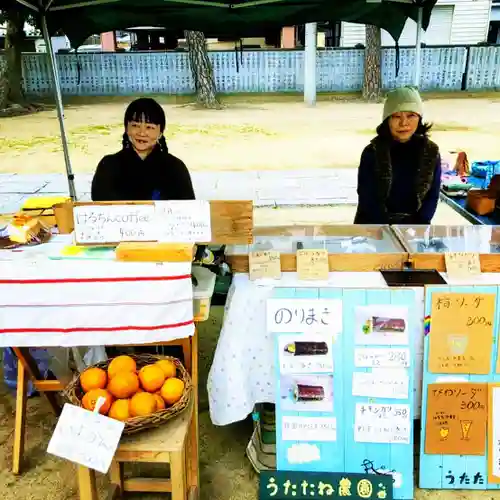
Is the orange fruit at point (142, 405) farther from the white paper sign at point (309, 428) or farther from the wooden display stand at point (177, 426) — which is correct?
the white paper sign at point (309, 428)

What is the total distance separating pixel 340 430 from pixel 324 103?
15.9 m

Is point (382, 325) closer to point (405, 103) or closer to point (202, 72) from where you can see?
point (405, 103)

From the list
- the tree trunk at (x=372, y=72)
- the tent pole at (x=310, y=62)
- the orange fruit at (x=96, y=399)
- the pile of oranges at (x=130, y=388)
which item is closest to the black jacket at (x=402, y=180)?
the pile of oranges at (x=130, y=388)

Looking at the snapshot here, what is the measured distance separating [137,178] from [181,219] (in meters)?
0.86

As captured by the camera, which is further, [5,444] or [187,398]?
[5,444]

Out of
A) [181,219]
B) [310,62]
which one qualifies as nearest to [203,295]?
[181,219]

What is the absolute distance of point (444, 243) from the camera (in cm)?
254

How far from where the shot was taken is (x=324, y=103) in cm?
1719

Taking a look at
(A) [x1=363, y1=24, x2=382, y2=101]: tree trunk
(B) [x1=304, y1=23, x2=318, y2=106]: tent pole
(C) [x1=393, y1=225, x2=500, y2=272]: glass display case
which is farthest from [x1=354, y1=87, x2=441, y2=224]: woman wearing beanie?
(A) [x1=363, y1=24, x2=382, y2=101]: tree trunk

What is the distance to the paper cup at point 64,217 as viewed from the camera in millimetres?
2385

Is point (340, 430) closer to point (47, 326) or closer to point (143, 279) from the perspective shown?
point (143, 279)

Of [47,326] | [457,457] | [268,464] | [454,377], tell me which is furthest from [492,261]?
[47,326]

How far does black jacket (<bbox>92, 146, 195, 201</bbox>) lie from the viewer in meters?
2.92

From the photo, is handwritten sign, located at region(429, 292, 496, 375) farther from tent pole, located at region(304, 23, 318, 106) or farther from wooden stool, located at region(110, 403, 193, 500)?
tent pole, located at region(304, 23, 318, 106)
